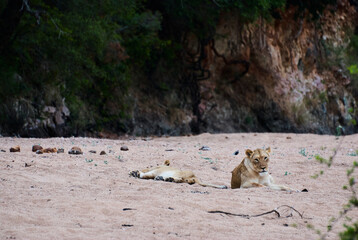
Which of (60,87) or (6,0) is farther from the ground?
(6,0)

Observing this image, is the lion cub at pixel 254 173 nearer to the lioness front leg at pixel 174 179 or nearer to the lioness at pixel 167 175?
the lioness at pixel 167 175

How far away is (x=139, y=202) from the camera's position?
17.8ft

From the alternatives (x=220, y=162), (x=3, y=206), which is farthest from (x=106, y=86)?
(x=3, y=206)

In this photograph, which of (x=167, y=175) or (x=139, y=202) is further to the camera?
(x=167, y=175)

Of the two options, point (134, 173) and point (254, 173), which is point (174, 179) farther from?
point (254, 173)

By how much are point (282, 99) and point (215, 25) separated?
4.83 meters

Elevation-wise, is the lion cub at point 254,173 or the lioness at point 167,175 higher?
the lion cub at point 254,173

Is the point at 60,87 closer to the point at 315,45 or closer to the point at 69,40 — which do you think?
the point at 69,40

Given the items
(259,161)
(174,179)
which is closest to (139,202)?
(174,179)

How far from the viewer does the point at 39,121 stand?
15.6 meters

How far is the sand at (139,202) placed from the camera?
4527 millimetres

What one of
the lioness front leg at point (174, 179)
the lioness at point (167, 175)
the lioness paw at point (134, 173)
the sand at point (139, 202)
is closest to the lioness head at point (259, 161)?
the sand at point (139, 202)

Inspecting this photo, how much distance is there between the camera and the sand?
4.53m

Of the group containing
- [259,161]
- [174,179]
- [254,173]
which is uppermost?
[259,161]
